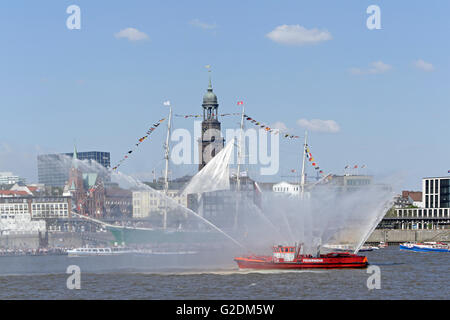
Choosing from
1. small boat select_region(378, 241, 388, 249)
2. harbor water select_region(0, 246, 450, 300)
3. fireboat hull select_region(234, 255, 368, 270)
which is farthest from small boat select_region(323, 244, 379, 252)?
small boat select_region(378, 241, 388, 249)

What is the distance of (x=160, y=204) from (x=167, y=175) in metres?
52.8

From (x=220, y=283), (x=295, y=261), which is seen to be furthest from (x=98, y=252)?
(x=220, y=283)

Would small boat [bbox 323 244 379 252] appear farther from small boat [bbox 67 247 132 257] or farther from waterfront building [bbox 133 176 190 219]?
small boat [bbox 67 247 132 257]

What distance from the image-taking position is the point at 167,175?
470ft

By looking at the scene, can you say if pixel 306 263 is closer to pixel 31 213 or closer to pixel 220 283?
pixel 220 283

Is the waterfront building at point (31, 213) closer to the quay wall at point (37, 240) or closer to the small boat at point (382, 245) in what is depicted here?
the quay wall at point (37, 240)

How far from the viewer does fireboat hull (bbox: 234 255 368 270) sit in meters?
86.1

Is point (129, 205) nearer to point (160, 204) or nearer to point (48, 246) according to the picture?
point (160, 204)

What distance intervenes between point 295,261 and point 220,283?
14898 mm

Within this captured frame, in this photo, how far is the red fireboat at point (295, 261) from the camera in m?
86.1

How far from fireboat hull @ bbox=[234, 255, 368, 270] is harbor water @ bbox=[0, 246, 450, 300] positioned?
1325mm

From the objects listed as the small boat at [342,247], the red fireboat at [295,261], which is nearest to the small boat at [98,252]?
the small boat at [342,247]

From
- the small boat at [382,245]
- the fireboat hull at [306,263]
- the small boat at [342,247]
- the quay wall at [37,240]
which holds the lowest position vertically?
the small boat at [382,245]
